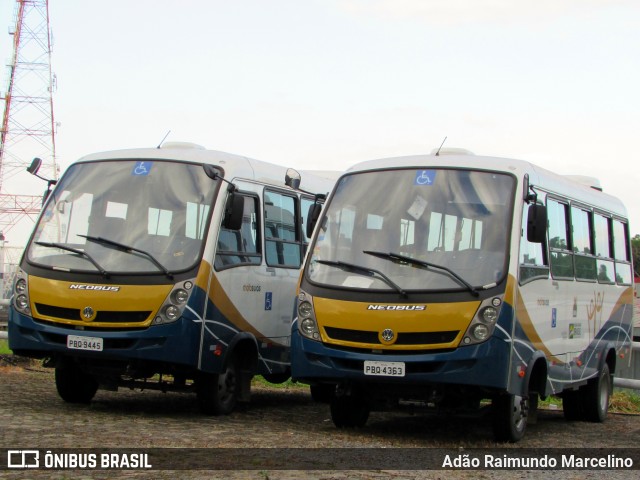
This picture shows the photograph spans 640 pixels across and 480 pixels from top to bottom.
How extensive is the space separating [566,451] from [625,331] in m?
A: 5.65

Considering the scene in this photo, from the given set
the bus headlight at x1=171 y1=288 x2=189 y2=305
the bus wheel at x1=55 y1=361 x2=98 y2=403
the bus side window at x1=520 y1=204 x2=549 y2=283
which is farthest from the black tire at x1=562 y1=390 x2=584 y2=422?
the bus wheel at x1=55 y1=361 x2=98 y2=403

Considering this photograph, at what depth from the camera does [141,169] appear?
13.9 metres

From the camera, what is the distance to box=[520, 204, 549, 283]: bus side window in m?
12.0

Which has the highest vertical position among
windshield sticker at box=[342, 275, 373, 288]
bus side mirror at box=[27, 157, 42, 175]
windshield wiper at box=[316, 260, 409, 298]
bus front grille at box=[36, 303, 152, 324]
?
bus side mirror at box=[27, 157, 42, 175]

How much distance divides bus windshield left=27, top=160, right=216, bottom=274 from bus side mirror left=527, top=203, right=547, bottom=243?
11.9 ft

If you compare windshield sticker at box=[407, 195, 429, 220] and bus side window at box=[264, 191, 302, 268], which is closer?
windshield sticker at box=[407, 195, 429, 220]

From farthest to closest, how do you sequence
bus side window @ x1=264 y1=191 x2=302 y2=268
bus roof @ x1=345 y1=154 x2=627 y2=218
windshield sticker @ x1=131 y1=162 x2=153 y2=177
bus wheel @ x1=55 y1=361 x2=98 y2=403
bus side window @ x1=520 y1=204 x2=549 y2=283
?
bus side window @ x1=264 y1=191 x2=302 y2=268, bus wheel @ x1=55 y1=361 x2=98 y2=403, windshield sticker @ x1=131 y1=162 x2=153 y2=177, bus roof @ x1=345 y1=154 x2=627 y2=218, bus side window @ x1=520 y1=204 x2=549 y2=283

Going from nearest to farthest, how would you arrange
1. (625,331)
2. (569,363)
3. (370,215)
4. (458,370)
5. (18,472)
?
(18,472), (458,370), (370,215), (569,363), (625,331)

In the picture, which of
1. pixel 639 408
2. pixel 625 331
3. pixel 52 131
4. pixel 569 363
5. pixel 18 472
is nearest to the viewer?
pixel 18 472

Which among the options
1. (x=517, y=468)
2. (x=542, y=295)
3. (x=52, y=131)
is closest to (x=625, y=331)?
(x=542, y=295)

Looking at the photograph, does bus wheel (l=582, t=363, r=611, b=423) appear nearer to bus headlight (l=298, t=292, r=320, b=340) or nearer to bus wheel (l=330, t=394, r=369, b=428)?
bus wheel (l=330, t=394, r=369, b=428)

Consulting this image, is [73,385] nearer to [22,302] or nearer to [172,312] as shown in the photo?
[22,302]

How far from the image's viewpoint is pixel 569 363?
45.8 ft

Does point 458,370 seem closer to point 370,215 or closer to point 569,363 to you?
point 370,215
